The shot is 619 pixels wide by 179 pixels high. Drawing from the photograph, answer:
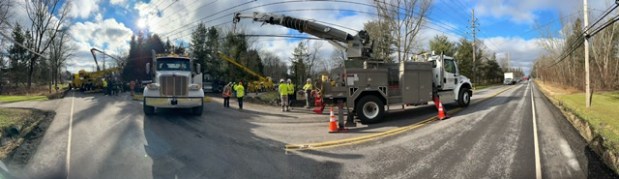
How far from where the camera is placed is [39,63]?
4681 centimetres

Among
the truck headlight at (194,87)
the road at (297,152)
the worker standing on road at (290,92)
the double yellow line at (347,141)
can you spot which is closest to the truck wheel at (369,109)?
the road at (297,152)

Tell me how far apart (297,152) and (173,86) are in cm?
793

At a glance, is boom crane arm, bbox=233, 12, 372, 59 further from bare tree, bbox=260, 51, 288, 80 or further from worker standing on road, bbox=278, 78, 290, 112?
bare tree, bbox=260, 51, 288, 80

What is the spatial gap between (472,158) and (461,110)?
9.16 m

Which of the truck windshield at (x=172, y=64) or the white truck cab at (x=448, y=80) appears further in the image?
the white truck cab at (x=448, y=80)

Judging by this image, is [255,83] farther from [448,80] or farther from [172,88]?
[448,80]

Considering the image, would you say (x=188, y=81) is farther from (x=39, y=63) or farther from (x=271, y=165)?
(x=39, y=63)

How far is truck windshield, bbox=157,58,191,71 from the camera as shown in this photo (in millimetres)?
14828

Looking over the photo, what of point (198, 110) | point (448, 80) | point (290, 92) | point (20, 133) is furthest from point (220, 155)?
point (448, 80)

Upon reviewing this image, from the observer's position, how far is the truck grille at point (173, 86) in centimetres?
1388

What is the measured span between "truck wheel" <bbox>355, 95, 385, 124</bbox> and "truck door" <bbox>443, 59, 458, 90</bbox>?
416 cm

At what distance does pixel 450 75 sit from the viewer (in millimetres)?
15789

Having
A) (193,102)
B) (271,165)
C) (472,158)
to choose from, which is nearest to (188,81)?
(193,102)

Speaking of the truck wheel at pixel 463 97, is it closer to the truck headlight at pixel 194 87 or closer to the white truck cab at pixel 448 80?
the white truck cab at pixel 448 80
